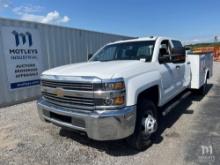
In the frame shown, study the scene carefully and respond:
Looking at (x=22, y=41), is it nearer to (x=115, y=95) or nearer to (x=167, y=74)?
(x=167, y=74)

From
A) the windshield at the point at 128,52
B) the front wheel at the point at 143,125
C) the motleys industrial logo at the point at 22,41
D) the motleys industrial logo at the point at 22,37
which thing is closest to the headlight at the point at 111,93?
the front wheel at the point at 143,125

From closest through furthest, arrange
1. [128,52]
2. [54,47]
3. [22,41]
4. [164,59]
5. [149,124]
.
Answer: [149,124] → [164,59] → [128,52] → [22,41] → [54,47]

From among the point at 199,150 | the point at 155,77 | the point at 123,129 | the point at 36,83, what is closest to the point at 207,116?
the point at 199,150

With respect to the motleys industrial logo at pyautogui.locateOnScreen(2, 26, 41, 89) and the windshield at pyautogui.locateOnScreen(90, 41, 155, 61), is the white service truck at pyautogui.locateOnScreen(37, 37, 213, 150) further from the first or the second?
the motleys industrial logo at pyautogui.locateOnScreen(2, 26, 41, 89)

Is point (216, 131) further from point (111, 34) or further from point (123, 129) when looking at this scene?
point (111, 34)

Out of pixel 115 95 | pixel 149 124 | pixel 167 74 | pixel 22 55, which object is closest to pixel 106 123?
pixel 115 95

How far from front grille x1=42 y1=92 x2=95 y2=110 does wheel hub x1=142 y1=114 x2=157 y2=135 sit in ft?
3.42

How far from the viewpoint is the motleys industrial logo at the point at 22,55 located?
734cm

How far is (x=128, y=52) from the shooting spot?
5.13m

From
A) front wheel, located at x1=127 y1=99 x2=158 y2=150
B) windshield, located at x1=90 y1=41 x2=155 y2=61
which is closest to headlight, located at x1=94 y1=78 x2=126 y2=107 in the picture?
front wheel, located at x1=127 y1=99 x2=158 y2=150

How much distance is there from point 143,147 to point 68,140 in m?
1.47

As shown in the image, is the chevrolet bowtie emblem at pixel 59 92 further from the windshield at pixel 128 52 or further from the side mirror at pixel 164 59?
the side mirror at pixel 164 59

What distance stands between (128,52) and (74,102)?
199 centimetres

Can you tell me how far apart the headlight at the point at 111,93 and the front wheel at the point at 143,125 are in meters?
0.58
